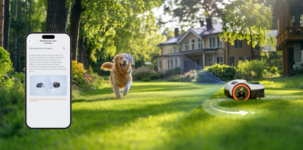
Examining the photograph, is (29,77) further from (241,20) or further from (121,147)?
(241,20)

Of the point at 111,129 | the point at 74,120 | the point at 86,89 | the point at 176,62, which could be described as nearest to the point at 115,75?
the point at 86,89

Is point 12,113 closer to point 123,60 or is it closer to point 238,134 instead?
point 238,134

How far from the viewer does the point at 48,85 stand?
3326mm

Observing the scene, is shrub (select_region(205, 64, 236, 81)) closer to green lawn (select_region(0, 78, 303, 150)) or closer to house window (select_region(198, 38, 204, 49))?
green lawn (select_region(0, 78, 303, 150))

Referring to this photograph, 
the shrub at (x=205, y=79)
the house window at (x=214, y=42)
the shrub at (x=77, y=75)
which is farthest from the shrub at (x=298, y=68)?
the house window at (x=214, y=42)

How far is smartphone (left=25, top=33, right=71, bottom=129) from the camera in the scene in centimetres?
319

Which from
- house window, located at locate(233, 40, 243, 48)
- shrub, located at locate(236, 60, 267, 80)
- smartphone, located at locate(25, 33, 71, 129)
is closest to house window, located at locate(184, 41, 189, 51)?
house window, located at locate(233, 40, 243, 48)

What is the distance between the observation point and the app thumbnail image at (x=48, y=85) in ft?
10.8

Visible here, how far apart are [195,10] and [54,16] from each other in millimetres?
33313

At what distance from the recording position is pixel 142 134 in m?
2.64

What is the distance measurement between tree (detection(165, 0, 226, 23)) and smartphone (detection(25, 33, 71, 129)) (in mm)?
33839

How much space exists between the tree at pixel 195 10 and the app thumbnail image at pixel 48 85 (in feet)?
112

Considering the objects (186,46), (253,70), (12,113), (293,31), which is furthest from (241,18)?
(186,46)

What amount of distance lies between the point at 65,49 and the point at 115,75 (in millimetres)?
4087
